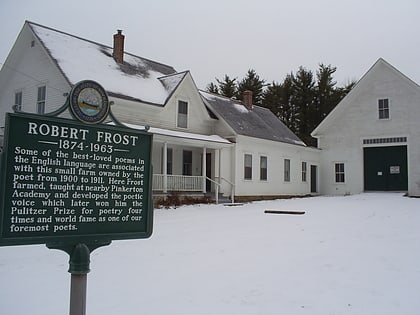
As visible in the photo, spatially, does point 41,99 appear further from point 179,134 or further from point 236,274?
point 236,274

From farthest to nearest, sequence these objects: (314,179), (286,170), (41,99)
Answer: (314,179) < (286,170) < (41,99)

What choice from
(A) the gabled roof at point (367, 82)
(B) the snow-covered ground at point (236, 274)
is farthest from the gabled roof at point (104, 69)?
(A) the gabled roof at point (367, 82)

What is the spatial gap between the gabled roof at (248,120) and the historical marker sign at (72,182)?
19.1 meters

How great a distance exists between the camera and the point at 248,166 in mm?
24672

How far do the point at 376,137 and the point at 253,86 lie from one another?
25.8 meters

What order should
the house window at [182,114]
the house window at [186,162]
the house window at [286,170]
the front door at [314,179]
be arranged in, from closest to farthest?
the house window at [182,114] < the house window at [186,162] < the house window at [286,170] < the front door at [314,179]

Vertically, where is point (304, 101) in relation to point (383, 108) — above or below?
above

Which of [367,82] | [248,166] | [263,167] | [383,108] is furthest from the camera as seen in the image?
[367,82]

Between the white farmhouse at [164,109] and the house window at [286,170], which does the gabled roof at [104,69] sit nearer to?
the white farmhouse at [164,109]

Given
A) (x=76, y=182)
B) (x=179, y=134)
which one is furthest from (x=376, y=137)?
(x=76, y=182)

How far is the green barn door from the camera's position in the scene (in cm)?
2622

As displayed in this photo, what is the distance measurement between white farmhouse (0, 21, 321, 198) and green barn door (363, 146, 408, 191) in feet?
15.9

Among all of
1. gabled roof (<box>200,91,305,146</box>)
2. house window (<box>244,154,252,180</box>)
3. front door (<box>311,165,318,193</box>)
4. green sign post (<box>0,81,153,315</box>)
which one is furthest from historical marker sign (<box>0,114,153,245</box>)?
front door (<box>311,165,318,193</box>)

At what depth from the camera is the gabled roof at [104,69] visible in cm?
1906
